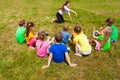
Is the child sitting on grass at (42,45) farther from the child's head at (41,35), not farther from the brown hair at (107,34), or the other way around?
the brown hair at (107,34)

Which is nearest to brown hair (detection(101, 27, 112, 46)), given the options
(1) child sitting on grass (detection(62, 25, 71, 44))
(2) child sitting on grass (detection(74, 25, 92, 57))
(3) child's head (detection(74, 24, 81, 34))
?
(2) child sitting on grass (detection(74, 25, 92, 57))

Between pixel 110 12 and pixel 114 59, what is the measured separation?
922cm

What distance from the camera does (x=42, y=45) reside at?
1153 cm

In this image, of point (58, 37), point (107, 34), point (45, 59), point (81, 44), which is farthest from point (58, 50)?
point (107, 34)

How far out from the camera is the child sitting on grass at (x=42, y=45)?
11.4 metres

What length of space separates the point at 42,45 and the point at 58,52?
3.76ft

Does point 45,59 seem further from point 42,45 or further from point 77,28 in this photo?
point 77,28

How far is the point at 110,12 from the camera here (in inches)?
802

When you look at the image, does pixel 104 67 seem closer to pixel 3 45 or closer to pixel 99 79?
pixel 99 79

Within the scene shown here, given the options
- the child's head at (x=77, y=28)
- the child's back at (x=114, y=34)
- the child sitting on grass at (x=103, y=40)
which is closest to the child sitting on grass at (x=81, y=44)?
the child's head at (x=77, y=28)

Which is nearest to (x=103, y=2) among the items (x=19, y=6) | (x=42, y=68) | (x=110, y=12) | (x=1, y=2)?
(x=110, y=12)

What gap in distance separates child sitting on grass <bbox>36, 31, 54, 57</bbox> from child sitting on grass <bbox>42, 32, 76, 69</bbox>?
0.62 m

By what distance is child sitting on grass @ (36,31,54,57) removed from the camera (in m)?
11.4

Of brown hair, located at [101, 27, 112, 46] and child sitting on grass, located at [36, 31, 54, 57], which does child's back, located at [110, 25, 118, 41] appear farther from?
child sitting on grass, located at [36, 31, 54, 57]
